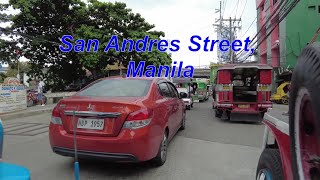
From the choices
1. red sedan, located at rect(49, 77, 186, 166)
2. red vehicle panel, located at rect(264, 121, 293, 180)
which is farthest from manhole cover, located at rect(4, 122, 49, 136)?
red vehicle panel, located at rect(264, 121, 293, 180)

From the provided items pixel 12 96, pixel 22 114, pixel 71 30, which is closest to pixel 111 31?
pixel 71 30

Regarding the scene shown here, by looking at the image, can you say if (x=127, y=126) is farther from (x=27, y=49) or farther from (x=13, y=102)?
(x=27, y=49)

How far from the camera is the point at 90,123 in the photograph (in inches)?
188

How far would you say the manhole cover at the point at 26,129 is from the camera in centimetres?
907

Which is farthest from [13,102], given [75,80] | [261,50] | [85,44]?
[261,50]

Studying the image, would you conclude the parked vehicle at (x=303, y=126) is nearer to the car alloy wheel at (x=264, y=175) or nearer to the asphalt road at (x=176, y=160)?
the car alloy wheel at (x=264, y=175)

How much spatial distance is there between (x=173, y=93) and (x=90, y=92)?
261cm

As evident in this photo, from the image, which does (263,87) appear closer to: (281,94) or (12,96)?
(12,96)

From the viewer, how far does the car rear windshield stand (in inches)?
213

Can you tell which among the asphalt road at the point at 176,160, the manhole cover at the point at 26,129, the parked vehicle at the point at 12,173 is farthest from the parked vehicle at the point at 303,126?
the manhole cover at the point at 26,129

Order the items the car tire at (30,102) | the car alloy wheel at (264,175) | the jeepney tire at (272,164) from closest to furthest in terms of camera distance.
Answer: the jeepney tire at (272,164)
the car alloy wheel at (264,175)
the car tire at (30,102)

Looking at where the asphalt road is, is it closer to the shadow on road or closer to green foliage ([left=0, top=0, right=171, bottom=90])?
the shadow on road

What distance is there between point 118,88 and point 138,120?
3.68 ft

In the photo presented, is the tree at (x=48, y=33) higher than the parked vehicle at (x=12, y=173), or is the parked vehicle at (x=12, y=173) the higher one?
the tree at (x=48, y=33)
